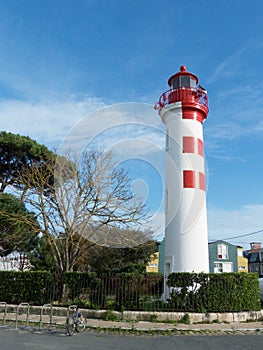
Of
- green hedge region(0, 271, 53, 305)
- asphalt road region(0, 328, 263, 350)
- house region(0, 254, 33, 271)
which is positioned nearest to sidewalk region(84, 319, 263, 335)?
asphalt road region(0, 328, 263, 350)

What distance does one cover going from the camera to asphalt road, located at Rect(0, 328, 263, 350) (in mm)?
7699

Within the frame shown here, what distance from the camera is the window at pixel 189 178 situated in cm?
1547

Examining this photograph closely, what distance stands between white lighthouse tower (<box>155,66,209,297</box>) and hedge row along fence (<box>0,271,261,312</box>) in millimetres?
1816

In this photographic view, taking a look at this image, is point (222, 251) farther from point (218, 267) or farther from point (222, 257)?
point (218, 267)

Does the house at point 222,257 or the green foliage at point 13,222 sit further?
the house at point 222,257

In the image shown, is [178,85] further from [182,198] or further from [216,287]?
[216,287]

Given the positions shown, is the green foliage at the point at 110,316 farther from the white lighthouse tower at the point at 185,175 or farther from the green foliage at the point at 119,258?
the green foliage at the point at 119,258

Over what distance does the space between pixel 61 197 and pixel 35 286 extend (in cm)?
433

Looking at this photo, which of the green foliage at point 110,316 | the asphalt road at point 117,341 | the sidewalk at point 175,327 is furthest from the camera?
the green foliage at point 110,316

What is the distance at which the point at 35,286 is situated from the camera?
1380cm

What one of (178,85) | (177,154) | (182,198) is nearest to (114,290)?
(182,198)

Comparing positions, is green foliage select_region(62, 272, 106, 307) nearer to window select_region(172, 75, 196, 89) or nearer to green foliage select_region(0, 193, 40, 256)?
green foliage select_region(0, 193, 40, 256)

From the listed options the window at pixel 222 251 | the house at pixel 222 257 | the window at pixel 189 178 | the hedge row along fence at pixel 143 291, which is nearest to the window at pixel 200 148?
the window at pixel 189 178

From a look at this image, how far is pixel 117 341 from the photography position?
8.41 metres
